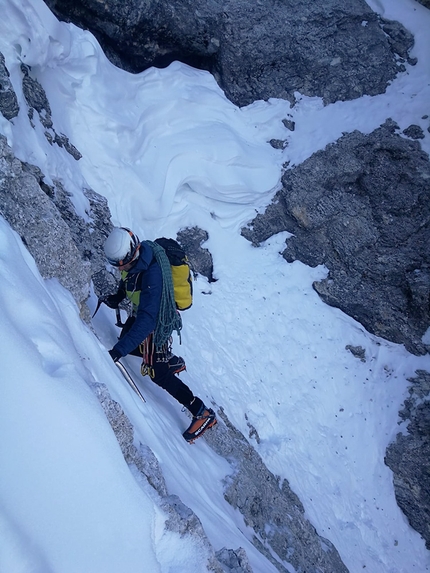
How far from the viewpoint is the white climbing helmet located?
3830 mm

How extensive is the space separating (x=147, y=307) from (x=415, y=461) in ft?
17.7

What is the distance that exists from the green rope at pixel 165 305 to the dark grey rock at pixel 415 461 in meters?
4.82

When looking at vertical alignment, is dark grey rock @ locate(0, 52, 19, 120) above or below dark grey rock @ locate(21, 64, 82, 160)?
above

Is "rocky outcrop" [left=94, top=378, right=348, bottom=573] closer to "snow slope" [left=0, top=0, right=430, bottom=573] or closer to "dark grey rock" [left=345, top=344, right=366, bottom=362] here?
"snow slope" [left=0, top=0, right=430, bottom=573]

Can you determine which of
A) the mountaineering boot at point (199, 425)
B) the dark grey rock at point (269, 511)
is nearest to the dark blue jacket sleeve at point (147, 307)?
the mountaineering boot at point (199, 425)

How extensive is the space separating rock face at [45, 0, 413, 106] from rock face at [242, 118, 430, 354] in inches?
58.8

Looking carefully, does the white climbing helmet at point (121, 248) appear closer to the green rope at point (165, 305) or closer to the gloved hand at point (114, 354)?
the green rope at point (165, 305)

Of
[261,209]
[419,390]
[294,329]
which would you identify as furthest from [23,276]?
[419,390]

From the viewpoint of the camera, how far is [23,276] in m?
2.82

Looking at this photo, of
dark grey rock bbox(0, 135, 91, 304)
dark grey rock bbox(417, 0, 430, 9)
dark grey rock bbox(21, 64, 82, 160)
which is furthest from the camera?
dark grey rock bbox(417, 0, 430, 9)

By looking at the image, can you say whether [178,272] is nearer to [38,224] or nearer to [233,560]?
[38,224]

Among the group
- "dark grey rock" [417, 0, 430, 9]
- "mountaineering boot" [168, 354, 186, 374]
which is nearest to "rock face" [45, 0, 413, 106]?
"dark grey rock" [417, 0, 430, 9]

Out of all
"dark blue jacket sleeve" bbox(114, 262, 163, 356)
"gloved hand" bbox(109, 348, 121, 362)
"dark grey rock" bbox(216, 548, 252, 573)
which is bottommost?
"gloved hand" bbox(109, 348, 121, 362)

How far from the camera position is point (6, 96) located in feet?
15.0
